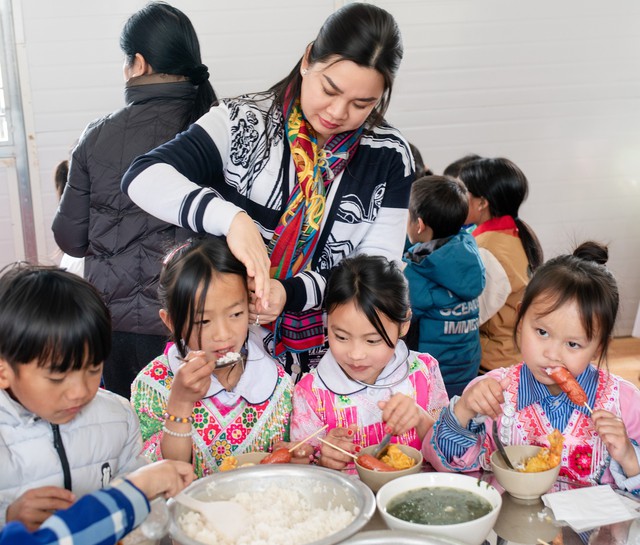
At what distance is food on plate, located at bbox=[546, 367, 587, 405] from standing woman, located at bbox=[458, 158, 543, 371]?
6.36 feet

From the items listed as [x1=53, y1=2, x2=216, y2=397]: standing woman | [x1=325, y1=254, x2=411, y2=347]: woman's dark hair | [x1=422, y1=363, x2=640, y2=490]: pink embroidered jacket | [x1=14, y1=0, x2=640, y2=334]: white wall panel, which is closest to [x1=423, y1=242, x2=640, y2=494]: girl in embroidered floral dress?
[x1=422, y1=363, x2=640, y2=490]: pink embroidered jacket

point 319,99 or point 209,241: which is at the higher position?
point 319,99

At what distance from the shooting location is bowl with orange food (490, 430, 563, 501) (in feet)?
5.34

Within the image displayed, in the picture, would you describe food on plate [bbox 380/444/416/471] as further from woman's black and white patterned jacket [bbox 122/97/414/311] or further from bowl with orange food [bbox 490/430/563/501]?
woman's black and white patterned jacket [bbox 122/97/414/311]

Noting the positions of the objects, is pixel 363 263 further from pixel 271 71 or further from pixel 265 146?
pixel 271 71

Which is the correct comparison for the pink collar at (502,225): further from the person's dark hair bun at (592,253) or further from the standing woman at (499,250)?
the person's dark hair bun at (592,253)

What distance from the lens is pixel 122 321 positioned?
9.15ft

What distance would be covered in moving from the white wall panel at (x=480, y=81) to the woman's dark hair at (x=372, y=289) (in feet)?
11.8

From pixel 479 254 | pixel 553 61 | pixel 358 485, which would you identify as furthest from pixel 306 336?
pixel 553 61

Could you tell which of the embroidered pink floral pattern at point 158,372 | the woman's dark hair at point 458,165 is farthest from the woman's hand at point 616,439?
the woman's dark hair at point 458,165

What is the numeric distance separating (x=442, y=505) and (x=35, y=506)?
0.77 m

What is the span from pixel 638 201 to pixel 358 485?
542 centimetres

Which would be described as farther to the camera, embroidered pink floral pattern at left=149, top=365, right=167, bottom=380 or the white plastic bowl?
embroidered pink floral pattern at left=149, top=365, right=167, bottom=380

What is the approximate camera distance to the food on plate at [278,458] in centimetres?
178
